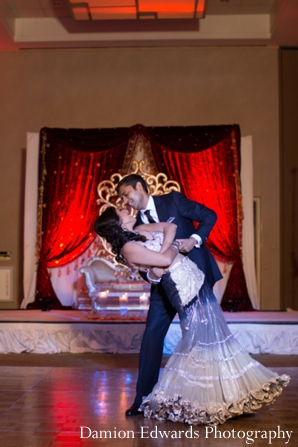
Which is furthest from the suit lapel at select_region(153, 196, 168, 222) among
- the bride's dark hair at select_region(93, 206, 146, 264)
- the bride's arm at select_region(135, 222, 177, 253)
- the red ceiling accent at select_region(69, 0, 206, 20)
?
the red ceiling accent at select_region(69, 0, 206, 20)

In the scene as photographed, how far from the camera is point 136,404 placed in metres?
3.51

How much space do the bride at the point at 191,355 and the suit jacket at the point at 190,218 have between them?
0.47 feet

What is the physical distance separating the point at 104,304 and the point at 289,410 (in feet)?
12.3

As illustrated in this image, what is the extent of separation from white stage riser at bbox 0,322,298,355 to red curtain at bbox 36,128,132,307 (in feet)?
5.51

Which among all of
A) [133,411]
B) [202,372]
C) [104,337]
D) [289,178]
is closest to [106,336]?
[104,337]

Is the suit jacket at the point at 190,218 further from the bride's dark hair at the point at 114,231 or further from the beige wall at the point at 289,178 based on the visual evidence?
the beige wall at the point at 289,178

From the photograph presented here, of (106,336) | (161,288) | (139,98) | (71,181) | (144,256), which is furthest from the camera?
(139,98)

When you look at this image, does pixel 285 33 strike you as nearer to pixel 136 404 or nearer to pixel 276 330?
pixel 276 330

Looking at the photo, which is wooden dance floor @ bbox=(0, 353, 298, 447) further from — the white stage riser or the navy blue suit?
the white stage riser

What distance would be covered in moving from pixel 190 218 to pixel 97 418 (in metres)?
1.36

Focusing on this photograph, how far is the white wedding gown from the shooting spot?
10.6 feet

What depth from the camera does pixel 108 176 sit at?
25.3ft

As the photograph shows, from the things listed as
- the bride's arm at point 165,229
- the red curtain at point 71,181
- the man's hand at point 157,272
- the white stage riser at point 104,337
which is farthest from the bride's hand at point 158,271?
the red curtain at point 71,181

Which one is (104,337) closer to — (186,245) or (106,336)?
(106,336)
